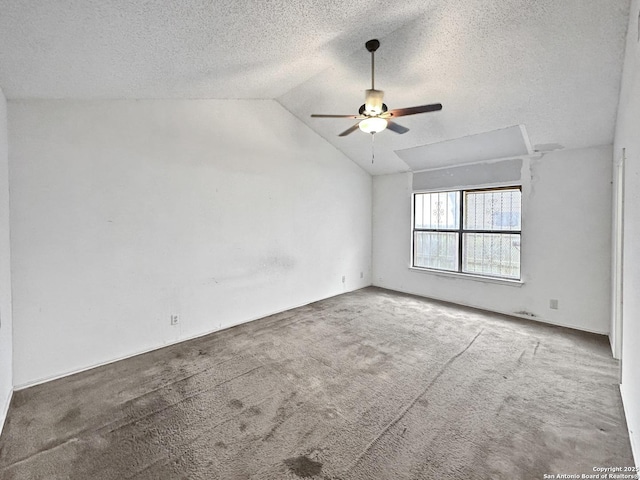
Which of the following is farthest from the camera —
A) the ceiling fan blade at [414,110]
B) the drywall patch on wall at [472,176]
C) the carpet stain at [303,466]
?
the drywall patch on wall at [472,176]

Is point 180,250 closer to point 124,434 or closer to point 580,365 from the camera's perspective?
point 124,434

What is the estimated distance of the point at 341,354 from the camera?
301 cm

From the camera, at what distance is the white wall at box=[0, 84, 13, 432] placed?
2076mm

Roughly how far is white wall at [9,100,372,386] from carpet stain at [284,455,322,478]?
2192mm

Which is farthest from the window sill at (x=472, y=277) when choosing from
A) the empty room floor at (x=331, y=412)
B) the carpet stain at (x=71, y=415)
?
the carpet stain at (x=71, y=415)

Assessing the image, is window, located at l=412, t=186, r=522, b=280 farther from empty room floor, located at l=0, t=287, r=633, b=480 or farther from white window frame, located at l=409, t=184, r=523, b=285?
empty room floor, located at l=0, t=287, r=633, b=480

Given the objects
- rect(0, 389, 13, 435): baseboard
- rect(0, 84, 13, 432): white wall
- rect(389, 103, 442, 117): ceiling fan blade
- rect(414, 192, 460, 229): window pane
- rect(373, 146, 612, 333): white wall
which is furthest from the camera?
rect(414, 192, 460, 229): window pane

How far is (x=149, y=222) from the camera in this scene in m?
3.04

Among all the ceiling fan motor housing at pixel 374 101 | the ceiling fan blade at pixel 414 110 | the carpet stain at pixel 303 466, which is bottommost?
the carpet stain at pixel 303 466

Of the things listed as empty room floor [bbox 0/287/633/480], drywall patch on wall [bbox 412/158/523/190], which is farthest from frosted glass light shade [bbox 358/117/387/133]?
drywall patch on wall [bbox 412/158/523/190]

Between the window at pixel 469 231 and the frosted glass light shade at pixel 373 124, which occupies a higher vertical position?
the frosted glass light shade at pixel 373 124

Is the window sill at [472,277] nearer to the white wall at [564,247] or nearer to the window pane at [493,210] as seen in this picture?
the white wall at [564,247]

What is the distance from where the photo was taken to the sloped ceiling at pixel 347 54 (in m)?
1.65

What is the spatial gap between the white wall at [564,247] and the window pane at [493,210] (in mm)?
235
